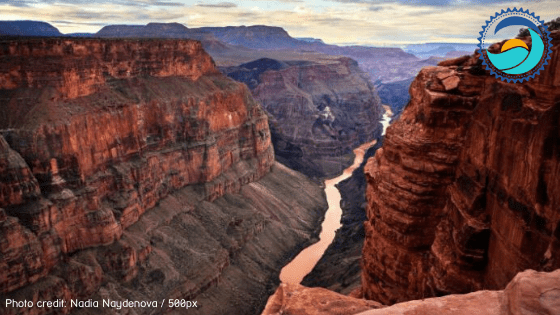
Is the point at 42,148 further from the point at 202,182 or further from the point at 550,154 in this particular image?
the point at 550,154

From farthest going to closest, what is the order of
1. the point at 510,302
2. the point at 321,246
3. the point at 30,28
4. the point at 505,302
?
the point at 30,28 → the point at 321,246 → the point at 505,302 → the point at 510,302

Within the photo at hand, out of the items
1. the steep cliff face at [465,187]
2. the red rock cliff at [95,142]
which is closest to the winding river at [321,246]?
the red rock cliff at [95,142]

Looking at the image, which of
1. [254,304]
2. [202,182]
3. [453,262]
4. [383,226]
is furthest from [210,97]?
[453,262]

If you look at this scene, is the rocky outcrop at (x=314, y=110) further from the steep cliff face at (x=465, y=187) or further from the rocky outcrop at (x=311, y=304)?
the rocky outcrop at (x=311, y=304)

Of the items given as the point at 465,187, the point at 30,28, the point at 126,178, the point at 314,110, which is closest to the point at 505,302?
the point at 465,187

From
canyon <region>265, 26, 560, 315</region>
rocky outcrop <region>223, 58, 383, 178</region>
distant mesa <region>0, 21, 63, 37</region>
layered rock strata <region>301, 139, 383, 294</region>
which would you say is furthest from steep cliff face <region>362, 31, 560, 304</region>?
distant mesa <region>0, 21, 63, 37</region>

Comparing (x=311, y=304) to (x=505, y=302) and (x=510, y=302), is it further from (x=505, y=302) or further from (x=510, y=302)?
(x=510, y=302)

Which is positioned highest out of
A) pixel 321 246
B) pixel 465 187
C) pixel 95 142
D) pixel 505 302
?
pixel 505 302
